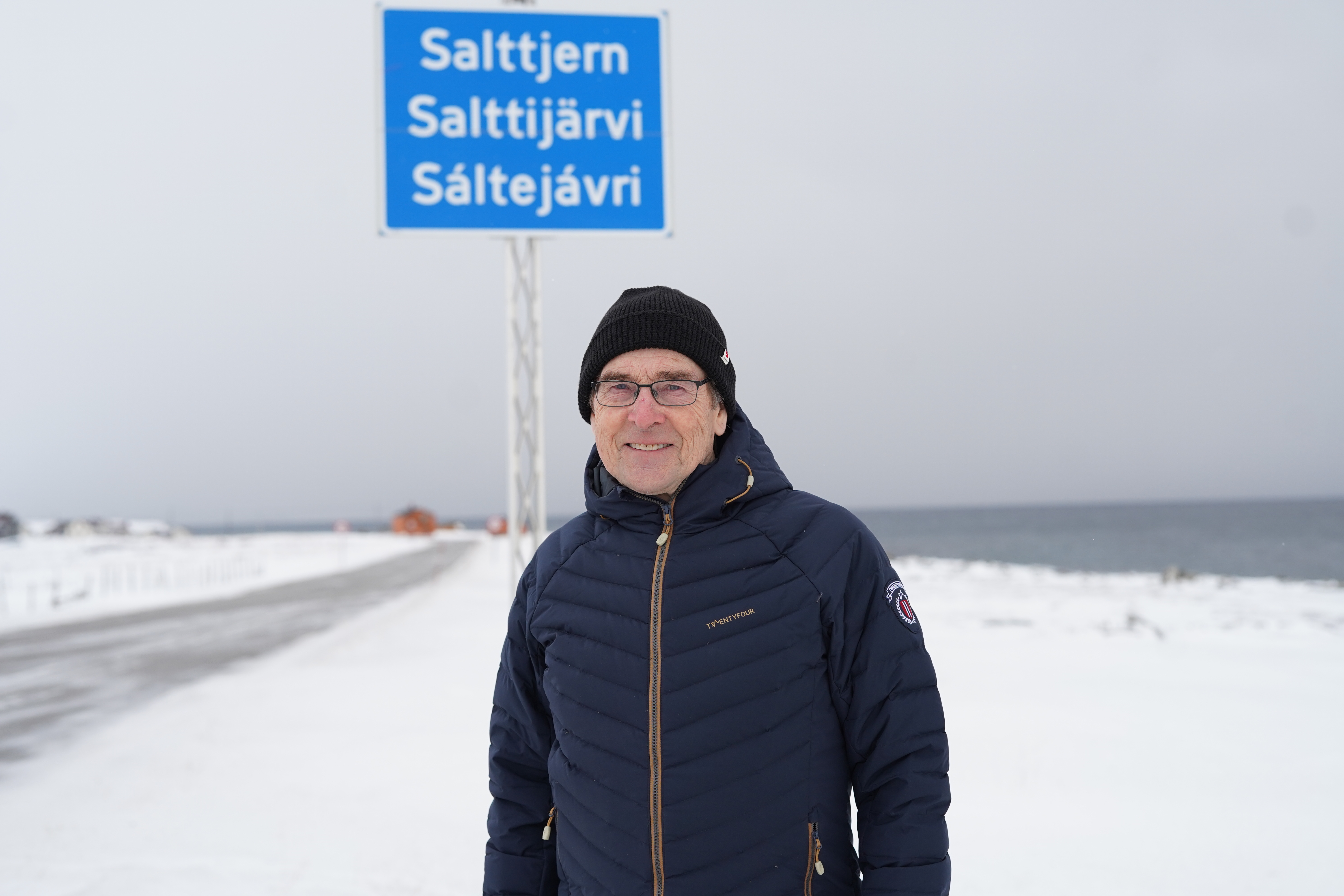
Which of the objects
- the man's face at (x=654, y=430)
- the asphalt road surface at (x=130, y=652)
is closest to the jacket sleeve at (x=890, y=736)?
the man's face at (x=654, y=430)

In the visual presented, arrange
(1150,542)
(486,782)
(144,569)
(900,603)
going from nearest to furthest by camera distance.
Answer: (900,603) → (486,782) → (144,569) → (1150,542)

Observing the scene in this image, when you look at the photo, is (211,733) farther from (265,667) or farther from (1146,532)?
(1146,532)

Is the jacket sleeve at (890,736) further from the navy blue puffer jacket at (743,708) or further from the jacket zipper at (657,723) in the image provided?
the jacket zipper at (657,723)

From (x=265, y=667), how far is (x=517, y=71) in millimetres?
6633

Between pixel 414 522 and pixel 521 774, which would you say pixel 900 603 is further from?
pixel 414 522

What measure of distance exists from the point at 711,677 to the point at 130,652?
1045 cm

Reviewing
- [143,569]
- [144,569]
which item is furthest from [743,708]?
[143,569]

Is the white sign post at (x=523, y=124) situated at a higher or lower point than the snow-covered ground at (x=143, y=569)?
higher

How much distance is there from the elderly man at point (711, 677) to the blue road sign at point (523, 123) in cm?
243

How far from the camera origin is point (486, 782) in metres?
4.30

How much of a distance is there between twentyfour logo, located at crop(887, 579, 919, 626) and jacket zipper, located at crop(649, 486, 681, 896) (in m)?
0.47

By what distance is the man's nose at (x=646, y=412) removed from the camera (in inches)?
64.7

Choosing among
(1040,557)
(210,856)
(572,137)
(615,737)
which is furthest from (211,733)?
(1040,557)

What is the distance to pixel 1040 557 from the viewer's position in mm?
39812
